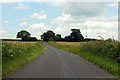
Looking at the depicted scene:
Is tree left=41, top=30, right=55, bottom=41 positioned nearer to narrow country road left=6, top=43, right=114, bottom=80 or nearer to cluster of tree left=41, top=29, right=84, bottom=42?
cluster of tree left=41, top=29, right=84, bottom=42

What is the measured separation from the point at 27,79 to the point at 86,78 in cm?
255

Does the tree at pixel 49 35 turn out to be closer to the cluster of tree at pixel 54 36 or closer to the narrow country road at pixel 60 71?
the cluster of tree at pixel 54 36

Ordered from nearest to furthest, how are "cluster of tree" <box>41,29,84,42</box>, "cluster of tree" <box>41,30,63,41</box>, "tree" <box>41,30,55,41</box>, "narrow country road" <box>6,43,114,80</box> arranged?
"narrow country road" <box>6,43,114,80</box> → "cluster of tree" <box>41,29,84,42</box> → "cluster of tree" <box>41,30,63,41</box> → "tree" <box>41,30,55,41</box>

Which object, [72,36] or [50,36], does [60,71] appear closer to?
[72,36]

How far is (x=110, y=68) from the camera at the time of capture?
18438 mm

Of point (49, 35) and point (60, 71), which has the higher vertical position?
point (49, 35)

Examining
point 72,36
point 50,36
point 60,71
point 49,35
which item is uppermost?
point 49,35

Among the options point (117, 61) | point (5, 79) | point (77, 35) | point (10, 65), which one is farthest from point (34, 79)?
point (77, 35)

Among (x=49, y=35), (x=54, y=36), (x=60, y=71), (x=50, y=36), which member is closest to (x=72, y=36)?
(x=54, y=36)

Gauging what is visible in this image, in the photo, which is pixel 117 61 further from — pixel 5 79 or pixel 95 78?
pixel 5 79

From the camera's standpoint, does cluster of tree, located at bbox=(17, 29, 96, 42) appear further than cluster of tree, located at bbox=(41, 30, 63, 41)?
No

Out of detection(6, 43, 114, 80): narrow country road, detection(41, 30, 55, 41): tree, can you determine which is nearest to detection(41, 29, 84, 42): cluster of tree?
detection(41, 30, 55, 41): tree

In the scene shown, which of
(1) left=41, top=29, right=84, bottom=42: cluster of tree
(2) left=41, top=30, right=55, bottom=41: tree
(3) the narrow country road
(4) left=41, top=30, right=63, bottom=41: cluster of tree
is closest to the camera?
(3) the narrow country road

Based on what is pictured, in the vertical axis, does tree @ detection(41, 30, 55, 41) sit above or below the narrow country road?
above
